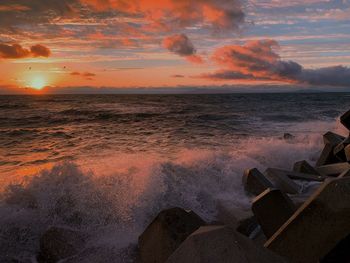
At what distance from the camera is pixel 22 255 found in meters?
4.75

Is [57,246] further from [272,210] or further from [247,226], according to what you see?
[272,210]

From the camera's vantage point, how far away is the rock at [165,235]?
12.7 ft

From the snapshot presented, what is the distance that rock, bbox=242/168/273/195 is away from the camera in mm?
6137

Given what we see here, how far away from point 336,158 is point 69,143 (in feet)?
34.1

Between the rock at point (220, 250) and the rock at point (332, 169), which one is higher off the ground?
the rock at point (220, 250)

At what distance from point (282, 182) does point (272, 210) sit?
8.21 feet

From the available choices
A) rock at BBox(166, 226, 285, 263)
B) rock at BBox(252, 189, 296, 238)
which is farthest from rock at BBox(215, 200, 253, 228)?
rock at BBox(166, 226, 285, 263)

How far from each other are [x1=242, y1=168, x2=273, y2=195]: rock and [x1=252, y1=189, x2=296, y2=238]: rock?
2.03m

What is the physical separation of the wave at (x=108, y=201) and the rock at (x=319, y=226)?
6.00ft

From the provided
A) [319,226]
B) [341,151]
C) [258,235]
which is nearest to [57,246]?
[258,235]

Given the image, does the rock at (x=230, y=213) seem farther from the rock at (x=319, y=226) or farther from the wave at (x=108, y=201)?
the rock at (x=319, y=226)

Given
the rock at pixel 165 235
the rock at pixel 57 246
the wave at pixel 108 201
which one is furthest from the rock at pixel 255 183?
the rock at pixel 57 246

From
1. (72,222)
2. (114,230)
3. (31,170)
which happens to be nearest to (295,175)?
(114,230)

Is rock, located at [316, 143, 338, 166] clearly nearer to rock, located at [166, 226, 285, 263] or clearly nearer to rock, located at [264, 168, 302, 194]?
rock, located at [264, 168, 302, 194]
